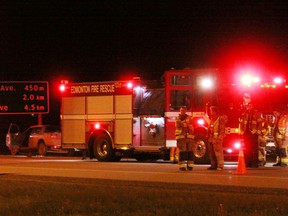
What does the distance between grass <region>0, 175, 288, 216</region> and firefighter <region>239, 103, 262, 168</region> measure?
175 inches

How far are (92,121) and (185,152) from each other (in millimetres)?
6338

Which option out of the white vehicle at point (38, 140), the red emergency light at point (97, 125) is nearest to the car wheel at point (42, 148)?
the white vehicle at point (38, 140)

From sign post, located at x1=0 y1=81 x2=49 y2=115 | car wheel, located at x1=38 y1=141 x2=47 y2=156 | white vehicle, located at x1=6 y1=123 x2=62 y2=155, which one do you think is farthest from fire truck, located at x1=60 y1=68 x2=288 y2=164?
car wheel, located at x1=38 y1=141 x2=47 y2=156

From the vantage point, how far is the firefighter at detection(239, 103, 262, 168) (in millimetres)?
17984

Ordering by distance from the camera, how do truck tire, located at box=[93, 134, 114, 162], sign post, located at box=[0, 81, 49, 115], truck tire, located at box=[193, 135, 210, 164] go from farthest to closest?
sign post, located at box=[0, 81, 49, 115] → truck tire, located at box=[93, 134, 114, 162] → truck tire, located at box=[193, 135, 210, 164]

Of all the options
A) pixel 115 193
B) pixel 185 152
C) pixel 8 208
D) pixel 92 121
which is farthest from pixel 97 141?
pixel 8 208

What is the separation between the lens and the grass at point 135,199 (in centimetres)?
1020

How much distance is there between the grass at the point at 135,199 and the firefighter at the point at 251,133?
4457mm

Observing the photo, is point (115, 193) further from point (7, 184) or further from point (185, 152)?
point (185, 152)

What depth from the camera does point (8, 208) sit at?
10836 mm

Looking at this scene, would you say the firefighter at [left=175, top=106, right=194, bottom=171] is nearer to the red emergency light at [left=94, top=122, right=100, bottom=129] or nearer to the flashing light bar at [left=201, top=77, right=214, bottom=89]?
the flashing light bar at [left=201, top=77, right=214, bottom=89]

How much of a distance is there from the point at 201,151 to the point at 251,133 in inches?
98.8

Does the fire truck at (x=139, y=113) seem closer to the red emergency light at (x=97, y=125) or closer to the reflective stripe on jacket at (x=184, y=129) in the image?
the red emergency light at (x=97, y=125)

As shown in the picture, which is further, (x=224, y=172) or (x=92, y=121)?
(x=92, y=121)
